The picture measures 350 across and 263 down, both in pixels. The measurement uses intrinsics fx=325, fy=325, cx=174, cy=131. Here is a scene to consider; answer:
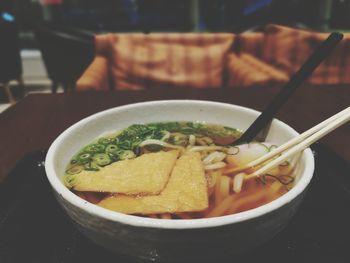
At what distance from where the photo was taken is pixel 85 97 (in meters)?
1.65

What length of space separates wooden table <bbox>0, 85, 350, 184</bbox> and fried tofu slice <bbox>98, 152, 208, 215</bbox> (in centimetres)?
50

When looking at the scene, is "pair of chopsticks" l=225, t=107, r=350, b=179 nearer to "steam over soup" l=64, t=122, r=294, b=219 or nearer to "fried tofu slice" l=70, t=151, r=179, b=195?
"steam over soup" l=64, t=122, r=294, b=219

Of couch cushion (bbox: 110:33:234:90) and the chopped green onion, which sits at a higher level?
the chopped green onion

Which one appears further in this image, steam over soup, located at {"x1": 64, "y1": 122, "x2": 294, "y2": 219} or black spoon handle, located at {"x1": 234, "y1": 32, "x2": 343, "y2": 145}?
black spoon handle, located at {"x1": 234, "y1": 32, "x2": 343, "y2": 145}

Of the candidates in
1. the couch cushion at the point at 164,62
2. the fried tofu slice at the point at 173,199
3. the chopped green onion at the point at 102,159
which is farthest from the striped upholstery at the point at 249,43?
the fried tofu slice at the point at 173,199

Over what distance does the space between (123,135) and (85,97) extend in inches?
27.8

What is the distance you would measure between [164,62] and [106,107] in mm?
1961

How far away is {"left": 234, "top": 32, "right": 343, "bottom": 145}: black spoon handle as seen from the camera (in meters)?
0.88

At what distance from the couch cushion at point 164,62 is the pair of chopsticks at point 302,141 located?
101 inches

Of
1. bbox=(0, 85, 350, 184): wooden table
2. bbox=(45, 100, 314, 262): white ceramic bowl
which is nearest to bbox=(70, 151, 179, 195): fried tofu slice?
bbox=(45, 100, 314, 262): white ceramic bowl

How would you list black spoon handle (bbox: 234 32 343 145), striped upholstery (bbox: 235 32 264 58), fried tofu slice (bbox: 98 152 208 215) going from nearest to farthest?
1. fried tofu slice (bbox: 98 152 208 215)
2. black spoon handle (bbox: 234 32 343 145)
3. striped upholstery (bbox: 235 32 264 58)

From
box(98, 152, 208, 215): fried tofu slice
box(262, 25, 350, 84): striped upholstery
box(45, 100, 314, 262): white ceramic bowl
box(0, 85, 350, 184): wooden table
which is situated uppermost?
box(45, 100, 314, 262): white ceramic bowl

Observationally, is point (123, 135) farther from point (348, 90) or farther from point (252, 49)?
point (252, 49)

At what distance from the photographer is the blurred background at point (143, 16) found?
256 inches
